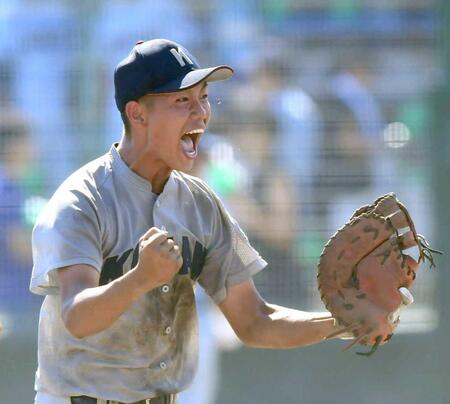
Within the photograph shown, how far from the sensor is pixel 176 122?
12.2 feet

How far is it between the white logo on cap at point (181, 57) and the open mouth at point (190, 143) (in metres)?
0.20

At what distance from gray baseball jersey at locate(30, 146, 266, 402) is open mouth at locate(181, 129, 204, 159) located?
151 millimetres

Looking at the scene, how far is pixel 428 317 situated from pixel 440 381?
0.35 m

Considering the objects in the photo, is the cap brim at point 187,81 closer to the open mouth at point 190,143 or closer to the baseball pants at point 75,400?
the open mouth at point 190,143

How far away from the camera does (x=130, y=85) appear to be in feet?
12.2

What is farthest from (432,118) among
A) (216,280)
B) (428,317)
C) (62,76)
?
(216,280)

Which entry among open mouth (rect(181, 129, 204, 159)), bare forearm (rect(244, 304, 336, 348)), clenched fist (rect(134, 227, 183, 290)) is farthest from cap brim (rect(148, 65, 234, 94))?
bare forearm (rect(244, 304, 336, 348))

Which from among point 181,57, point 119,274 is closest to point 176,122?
point 181,57

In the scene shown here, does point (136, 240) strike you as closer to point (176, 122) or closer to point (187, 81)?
point (176, 122)

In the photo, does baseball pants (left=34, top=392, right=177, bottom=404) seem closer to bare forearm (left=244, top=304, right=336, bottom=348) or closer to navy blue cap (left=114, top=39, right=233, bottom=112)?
bare forearm (left=244, top=304, right=336, bottom=348)

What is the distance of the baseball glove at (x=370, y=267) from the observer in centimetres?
385

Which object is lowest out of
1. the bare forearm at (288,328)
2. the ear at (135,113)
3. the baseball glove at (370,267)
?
the bare forearm at (288,328)

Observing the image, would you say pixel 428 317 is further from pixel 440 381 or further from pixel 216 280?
pixel 216 280

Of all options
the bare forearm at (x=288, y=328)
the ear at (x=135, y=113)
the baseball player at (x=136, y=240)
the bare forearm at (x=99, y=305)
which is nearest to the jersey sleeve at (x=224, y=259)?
the baseball player at (x=136, y=240)
